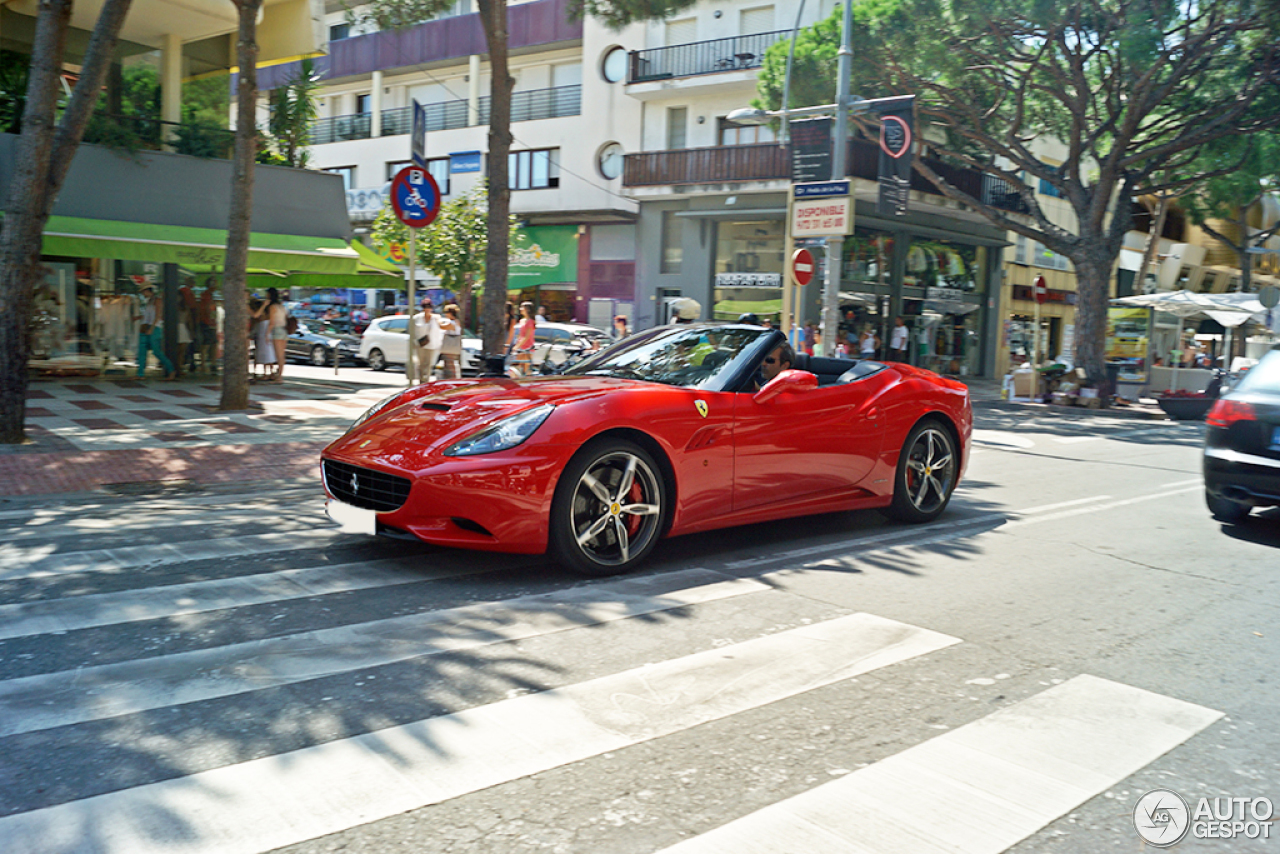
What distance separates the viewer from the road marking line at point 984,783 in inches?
108

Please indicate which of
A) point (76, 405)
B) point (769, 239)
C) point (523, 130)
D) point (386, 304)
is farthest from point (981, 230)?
point (76, 405)

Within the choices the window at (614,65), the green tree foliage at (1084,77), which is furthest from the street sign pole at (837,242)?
the window at (614,65)

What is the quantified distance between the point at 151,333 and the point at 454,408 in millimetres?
14558

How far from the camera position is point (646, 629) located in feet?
14.8

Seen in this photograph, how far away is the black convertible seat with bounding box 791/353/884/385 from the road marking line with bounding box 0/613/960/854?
2.86 metres

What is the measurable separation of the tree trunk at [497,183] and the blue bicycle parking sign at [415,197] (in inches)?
53.1

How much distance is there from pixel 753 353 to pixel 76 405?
36.4 feet

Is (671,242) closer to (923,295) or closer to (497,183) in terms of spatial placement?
(923,295)

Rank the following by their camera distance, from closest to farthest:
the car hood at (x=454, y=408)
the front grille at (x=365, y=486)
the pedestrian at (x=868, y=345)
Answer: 1. the front grille at (x=365, y=486)
2. the car hood at (x=454, y=408)
3. the pedestrian at (x=868, y=345)

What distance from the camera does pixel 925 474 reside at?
24.3 ft

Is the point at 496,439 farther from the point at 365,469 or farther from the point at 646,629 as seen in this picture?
the point at 646,629

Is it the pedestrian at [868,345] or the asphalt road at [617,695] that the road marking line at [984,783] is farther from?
the pedestrian at [868,345]

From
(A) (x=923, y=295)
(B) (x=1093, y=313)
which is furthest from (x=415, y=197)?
(A) (x=923, y=295)

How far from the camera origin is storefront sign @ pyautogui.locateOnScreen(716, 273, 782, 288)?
102 ft
